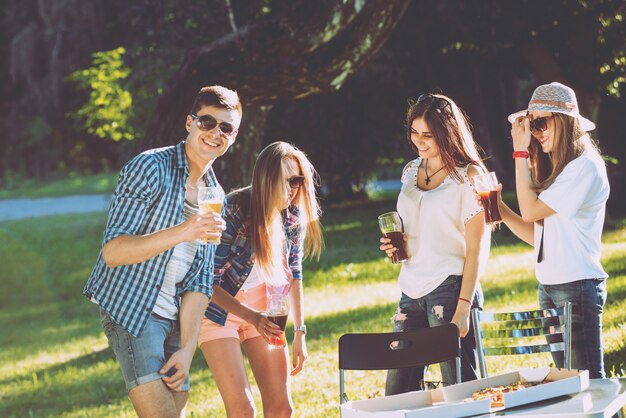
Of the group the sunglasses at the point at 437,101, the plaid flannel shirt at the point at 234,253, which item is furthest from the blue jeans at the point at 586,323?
the plaid flannel shirt at the point at 234,253

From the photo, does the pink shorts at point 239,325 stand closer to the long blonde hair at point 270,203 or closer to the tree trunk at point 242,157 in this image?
the long blonde hair at point 270,203

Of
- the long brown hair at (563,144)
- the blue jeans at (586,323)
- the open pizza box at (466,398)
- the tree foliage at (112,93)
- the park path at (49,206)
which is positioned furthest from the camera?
the park path at (49,206)

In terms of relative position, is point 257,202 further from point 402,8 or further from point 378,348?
point 402,8

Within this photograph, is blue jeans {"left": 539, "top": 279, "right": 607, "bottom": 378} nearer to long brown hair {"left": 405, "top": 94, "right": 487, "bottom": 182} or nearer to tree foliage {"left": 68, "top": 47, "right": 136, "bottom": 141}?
long brown hair {"left": 405, "top": 94, "right": 487, "bottom": 182}

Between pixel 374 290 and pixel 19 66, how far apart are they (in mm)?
14614


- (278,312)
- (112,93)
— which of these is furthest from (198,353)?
(112,93)

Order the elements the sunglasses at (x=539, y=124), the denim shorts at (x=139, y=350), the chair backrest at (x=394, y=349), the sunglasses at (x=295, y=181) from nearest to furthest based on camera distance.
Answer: the denim shorts at (x=139, y=350) < the chair backrest at (x=394, y=349) < the sunglasses at (x=539, y=124) < the sunglasses at (x=295, y=181)

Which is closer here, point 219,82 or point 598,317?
point 598,317

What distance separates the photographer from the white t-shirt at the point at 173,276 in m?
4.45

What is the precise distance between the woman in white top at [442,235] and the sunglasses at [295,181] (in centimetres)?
55

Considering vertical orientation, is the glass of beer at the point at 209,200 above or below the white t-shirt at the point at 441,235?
above

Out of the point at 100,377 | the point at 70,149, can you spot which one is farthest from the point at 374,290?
the point at 70,149

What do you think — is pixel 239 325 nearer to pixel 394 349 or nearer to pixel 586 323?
pixel 394 349

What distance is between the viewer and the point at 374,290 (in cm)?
1416
